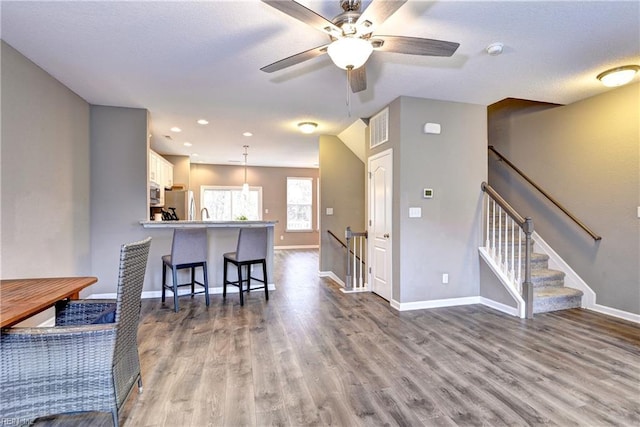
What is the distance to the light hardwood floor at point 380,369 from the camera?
1889mm

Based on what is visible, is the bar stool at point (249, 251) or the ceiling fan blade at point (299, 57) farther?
the bar stool at point (249, 251)

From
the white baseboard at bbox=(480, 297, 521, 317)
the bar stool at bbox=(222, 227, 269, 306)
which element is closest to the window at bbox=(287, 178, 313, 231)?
the bar stool at bbox=(222, 227, 269, 306)

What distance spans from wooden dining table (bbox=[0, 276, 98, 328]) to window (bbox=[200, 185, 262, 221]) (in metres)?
7.55

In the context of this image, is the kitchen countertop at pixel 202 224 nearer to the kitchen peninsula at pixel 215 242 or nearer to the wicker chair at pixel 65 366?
the kitchen peninsula at pixel 215 242

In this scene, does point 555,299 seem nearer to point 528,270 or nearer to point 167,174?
point 528,270

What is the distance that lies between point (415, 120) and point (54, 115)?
413 cm

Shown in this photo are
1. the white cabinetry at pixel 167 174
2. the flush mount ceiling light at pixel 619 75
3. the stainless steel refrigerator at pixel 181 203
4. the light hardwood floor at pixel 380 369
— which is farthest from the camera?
the stainless steel refrigerator at pixel 181 203

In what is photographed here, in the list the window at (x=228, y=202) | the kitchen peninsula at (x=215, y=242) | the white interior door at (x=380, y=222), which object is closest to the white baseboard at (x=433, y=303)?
the white interior door at (x=380, y=222)

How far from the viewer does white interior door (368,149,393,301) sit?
4242 millimetres

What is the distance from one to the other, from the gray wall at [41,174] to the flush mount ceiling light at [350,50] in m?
2.82

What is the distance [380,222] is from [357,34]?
114 inches

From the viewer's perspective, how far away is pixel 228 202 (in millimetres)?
9844

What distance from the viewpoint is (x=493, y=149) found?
5.17 meters

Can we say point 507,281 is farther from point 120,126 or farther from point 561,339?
point 120,126
